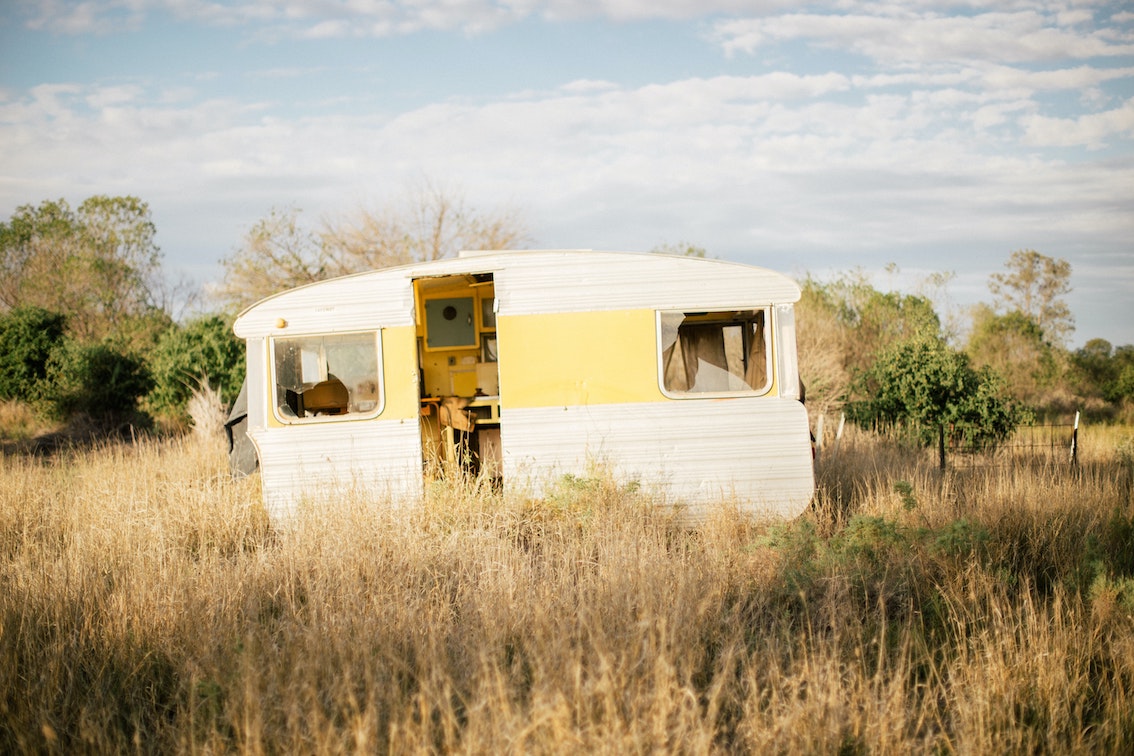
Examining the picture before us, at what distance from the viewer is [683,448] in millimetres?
8055

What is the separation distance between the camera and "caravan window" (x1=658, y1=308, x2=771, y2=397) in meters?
8.22

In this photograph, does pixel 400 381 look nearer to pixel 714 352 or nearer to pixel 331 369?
pixel 331 369

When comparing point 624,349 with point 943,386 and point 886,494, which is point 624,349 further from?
point 943,386

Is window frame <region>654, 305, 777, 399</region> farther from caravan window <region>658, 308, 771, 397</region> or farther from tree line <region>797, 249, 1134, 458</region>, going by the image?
tree line <region>797, 249, 1134, 458</region>

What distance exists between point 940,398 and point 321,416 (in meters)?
10.2

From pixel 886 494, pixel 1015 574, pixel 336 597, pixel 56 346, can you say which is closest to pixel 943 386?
pixel 886 494

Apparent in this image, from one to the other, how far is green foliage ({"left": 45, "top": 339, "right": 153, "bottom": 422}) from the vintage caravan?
13404 mm

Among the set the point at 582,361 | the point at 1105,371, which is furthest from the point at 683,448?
the point at 1105,371

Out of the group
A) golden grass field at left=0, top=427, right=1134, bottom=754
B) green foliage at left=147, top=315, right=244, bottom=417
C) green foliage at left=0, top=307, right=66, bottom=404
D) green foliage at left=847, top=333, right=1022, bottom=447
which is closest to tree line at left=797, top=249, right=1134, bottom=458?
green foliage at left=847, top=333, right=1022, bottom=447

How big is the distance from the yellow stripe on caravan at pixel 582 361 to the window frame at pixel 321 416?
1.14m

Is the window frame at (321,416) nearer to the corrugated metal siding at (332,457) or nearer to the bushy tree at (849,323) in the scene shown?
the corrugated metal siding at (332,457)

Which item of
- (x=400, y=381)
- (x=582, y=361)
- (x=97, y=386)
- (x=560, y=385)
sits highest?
(x=97, y=386)

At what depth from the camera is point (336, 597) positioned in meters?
5.62

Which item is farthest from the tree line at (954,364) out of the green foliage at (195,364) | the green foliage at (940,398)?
the green foliage at (195,364)
